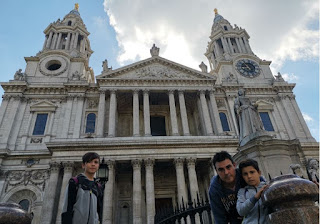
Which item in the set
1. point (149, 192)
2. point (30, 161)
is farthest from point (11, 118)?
point (149, 192)

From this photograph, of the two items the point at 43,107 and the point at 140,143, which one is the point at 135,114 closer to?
the point at 140,143

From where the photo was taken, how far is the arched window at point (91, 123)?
2195cm

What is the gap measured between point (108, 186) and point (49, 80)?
15.2 m

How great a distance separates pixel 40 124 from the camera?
73.3 ft

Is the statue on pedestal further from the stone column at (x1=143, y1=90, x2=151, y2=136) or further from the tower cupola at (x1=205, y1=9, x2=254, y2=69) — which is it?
the tower cupola at (x1=205, y1=9, x2=254, y2=69)

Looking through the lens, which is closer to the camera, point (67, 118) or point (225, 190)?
point (225, 190)

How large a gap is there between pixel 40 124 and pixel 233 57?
23728 mm

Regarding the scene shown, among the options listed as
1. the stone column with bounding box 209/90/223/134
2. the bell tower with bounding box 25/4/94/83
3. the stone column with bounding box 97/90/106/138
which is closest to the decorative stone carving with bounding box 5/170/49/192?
the stone column with bounding box 97/90/106/138

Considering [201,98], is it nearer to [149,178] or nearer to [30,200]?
[149,178]

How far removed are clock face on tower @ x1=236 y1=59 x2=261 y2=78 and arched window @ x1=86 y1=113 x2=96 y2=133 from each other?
18.2 metres

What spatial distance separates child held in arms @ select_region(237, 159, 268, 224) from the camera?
281cm

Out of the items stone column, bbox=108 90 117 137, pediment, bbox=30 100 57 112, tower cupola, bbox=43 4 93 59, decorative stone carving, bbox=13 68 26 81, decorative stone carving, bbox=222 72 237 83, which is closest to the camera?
stone column, bbox=108 90 117 137

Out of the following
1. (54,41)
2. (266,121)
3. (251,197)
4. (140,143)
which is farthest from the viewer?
(54,41)

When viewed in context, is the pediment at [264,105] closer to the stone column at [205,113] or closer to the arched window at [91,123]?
the stone column at [205,113]
